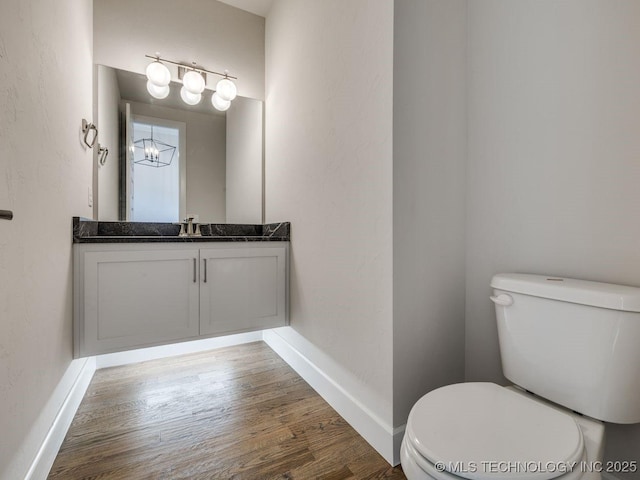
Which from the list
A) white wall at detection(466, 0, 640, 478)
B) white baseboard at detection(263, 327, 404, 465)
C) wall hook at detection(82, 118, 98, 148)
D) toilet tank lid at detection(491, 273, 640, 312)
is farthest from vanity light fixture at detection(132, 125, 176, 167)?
toilet tank lid at detection(491, 273, 640, 312)

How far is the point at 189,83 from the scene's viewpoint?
2.17 metres

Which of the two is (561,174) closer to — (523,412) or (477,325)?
(477,325)

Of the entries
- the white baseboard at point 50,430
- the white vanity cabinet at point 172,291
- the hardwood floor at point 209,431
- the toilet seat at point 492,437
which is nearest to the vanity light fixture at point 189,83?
the white vanity cabinet at point 172,291

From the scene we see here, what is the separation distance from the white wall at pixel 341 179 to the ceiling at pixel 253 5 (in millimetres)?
255

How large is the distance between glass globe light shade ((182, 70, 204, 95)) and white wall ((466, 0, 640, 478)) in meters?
1.75

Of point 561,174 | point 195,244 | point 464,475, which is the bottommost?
point 464,475

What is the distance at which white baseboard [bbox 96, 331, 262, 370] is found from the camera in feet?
6.56

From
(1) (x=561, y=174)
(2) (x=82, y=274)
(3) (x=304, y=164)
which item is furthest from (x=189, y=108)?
(1) (x=561, y=174)

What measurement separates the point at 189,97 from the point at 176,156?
437mm

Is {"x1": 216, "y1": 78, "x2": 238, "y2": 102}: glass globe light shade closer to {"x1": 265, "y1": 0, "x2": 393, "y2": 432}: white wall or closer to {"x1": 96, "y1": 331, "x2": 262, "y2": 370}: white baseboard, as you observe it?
{"x1": 265, "y1": 0, "x2": 393, "y2": 432}: white wall

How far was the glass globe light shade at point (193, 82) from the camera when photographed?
217 centimetres

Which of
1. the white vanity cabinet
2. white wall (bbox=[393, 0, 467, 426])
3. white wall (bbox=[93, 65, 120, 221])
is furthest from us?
white wall (bbox=[93, 65, 120, 221])

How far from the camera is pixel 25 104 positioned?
974 millimetres

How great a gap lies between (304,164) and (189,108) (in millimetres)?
1098
